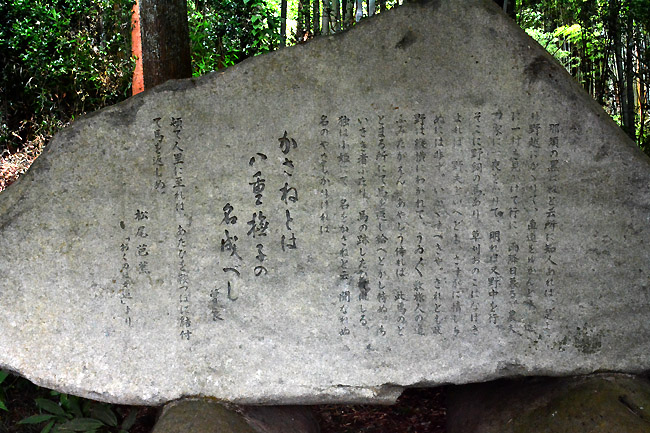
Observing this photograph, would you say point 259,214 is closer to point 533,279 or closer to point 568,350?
point 533,279

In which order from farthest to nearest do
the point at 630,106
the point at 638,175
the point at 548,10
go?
the point at 548,10
the point at 630,106
the point at 638,175

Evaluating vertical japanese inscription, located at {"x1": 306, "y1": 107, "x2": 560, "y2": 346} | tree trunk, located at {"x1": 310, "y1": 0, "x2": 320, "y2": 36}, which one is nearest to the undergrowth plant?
vertical japanese inscription, located at {"x1": 306, "y1": 107, "x2": 560, "y2": 346}

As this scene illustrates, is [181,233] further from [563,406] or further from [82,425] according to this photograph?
[563,406]

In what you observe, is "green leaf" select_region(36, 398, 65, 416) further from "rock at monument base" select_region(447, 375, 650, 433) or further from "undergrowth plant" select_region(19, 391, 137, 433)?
"rock at monument base" select_region(447, 375, 650, 433)

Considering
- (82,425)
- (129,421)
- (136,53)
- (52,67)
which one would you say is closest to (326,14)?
(136,53)

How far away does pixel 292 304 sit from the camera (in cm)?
283

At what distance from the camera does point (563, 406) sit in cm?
272

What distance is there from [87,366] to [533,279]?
2100mm

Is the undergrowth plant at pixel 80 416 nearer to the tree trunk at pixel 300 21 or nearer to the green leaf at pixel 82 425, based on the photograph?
the green leaf at pixel 82 425

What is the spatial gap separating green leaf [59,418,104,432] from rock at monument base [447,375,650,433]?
1.92 metres

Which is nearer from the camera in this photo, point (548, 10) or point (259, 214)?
point (259, 214)

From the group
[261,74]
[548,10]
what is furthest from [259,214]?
[548,10]

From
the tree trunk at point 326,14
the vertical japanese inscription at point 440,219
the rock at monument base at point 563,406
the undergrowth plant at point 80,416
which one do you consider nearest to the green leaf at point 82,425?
the undergrowth plant at point 80,416

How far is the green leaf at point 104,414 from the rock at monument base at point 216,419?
640mm
